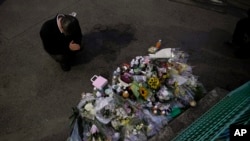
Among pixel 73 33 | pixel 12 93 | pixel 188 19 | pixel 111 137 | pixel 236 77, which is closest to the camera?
pixel 111 137

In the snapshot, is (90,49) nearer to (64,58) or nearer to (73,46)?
(64,58)

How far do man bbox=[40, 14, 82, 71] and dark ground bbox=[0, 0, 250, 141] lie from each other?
0.60 meters

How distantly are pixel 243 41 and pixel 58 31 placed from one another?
3726 millimetres

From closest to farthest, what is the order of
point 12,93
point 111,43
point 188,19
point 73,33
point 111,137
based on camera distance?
point 111,137 → point 73,33 → point 12,93 → point 111,43 → point 188,19

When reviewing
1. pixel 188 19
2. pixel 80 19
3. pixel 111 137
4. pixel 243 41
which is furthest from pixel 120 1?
pixel 111 137

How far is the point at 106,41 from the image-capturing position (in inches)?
251

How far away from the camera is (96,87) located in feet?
17.2

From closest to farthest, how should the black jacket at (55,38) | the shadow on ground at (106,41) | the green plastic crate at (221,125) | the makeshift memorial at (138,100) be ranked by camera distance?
the green plastic crate at (221,125), the makeshift memorial at (138,100), the black jacket at (55,38), the shadow on ground at (106,41)

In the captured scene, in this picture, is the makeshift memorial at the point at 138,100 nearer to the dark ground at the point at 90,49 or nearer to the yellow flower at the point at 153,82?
the yellow flower at the point at 153,82

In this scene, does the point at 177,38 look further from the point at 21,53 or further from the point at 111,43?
the point at 21,53

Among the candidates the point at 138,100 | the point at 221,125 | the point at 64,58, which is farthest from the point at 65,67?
the point at 221,125

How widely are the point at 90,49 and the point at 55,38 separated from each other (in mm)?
1156

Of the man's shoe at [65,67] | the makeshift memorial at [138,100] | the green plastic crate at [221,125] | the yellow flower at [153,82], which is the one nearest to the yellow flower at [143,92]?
the makeshift memorial at [138,100]

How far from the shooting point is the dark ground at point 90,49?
17.4 ft
